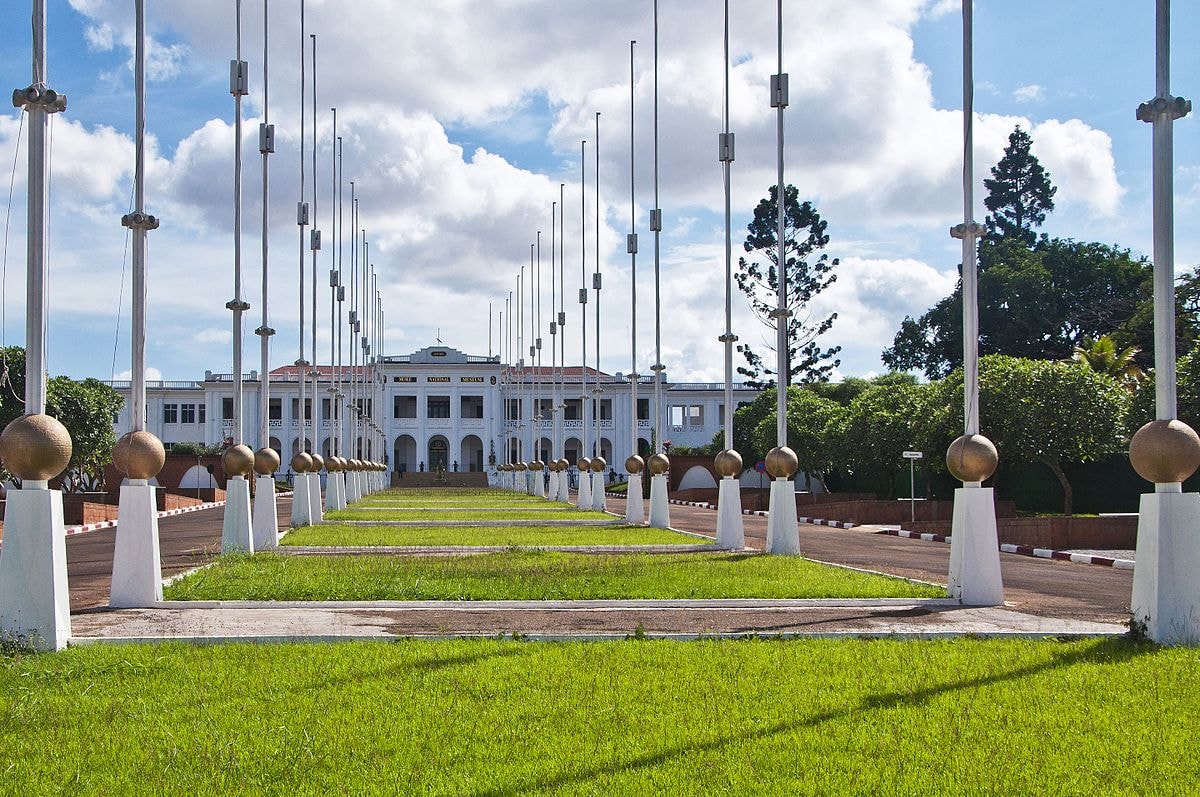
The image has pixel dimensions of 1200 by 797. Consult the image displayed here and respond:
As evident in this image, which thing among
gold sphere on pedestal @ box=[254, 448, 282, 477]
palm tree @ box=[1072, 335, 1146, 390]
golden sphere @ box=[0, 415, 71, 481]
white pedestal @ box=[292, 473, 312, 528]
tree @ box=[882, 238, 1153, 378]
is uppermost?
tree @ box=[882, 238, 1153, 378]

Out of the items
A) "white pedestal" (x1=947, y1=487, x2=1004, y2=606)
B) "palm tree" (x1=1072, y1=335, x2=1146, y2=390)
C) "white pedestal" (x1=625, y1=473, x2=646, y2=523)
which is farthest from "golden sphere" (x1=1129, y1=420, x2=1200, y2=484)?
"palm tree" (x1=1072, y1=335, x2=1146, y2=390)

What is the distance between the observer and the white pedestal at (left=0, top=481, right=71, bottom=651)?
9320 mm

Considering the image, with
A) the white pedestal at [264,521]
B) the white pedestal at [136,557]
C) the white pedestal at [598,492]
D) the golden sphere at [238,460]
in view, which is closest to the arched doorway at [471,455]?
the white pedestal at [598,492]

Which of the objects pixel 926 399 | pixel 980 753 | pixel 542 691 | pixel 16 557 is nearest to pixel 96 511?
pixel 926 399

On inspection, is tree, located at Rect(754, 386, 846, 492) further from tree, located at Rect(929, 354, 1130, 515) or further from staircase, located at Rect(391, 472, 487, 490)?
staircase, located at Rect(391, 472, 487, 490)

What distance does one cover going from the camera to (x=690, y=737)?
6500mm

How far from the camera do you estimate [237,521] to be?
62.5ft

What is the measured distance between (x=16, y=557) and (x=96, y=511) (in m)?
28.7

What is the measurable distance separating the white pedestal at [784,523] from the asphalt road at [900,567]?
2.63 feet

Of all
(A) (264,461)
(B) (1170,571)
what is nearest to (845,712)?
(B) (1170,571)

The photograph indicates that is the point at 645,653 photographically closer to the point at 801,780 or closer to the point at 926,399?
the point at 801,780

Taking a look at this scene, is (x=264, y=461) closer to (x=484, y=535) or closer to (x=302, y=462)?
(x=484, y=535)

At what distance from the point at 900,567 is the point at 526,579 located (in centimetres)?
652

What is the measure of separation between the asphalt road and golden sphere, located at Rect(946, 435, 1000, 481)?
4.49 ft
